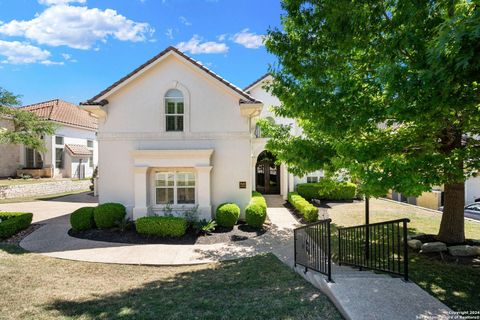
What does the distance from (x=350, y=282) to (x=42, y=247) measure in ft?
33.3

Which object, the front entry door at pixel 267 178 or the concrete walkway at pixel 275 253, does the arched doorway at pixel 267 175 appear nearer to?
the front entry door at pixel 267 178

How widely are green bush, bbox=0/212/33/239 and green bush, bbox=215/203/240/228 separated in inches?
318

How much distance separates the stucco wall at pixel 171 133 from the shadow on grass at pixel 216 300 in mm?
5875

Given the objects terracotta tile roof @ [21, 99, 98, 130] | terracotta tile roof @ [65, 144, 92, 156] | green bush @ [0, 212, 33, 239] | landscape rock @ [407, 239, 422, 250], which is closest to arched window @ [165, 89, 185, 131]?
green bush @ [0, 212, 33, 239]

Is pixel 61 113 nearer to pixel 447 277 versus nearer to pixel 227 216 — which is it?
pixel 227 216

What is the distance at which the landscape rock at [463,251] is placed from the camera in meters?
7.35

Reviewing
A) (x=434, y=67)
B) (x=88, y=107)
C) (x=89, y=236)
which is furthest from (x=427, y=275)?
(x=88, y=107)

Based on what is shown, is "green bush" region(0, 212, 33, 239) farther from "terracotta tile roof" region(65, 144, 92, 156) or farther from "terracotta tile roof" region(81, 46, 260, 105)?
"terracotta tile roof" region(65, 144, 92, 156)

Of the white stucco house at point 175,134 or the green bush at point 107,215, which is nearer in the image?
the green bush at point 107,215

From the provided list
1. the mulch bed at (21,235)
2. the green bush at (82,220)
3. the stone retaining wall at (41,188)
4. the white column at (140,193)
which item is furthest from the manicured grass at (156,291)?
the stone retaining wall at (41,188)

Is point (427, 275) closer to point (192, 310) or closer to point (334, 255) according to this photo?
point (334, 255)

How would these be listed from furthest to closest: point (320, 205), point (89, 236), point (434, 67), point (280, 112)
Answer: point (320, 205), point (89, 236), point (280, 112), point (434, 67)

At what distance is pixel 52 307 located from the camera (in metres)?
5.21

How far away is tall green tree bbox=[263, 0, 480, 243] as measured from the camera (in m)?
3.64
